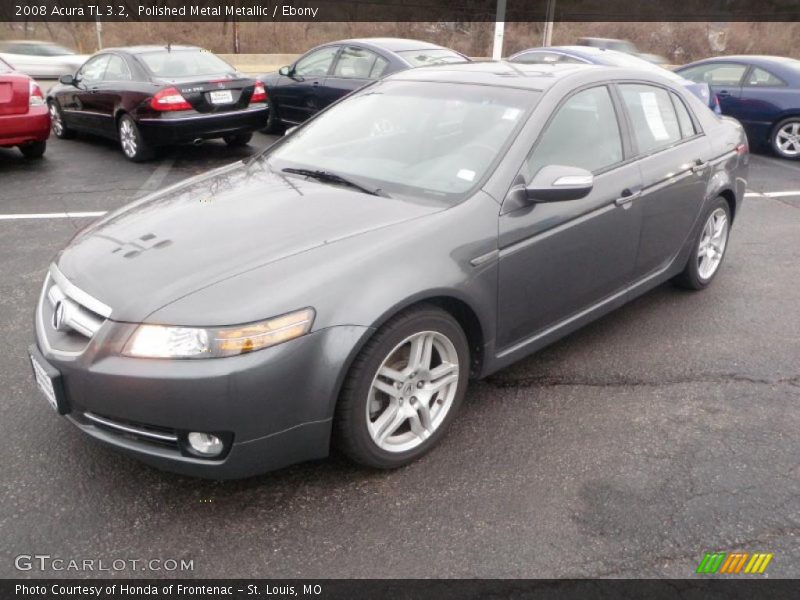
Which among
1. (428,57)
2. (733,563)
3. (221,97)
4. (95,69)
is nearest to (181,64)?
(221,97)

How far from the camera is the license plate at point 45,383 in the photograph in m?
2.62

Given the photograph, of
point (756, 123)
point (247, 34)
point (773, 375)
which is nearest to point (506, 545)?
point (773, 375)

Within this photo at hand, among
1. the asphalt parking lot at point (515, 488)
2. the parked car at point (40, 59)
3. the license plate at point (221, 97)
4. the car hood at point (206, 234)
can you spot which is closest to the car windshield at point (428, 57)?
the license plate at point (221, 97)

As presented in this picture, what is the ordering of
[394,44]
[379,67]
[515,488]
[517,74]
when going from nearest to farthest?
[515,488], [517,74], [379,67], [394,44]

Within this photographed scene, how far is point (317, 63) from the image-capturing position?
9.43 m

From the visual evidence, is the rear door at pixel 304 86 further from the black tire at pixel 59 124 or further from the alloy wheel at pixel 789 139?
the alloy wheel at pixel 789 139

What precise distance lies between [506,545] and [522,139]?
5.80 feet

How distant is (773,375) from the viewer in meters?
3.79

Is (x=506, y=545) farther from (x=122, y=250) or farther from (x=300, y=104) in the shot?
(x=300, y=104)

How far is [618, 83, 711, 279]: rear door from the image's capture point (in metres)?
3.91

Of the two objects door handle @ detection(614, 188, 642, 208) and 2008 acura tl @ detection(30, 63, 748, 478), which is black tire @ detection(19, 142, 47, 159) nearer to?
2008 acura tl @ detection(30, 63, 748, 478)

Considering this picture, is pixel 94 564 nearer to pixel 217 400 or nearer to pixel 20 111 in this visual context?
pixel 217 400

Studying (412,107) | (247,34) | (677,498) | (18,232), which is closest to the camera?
(677,498)

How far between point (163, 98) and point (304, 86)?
2.00 meters
